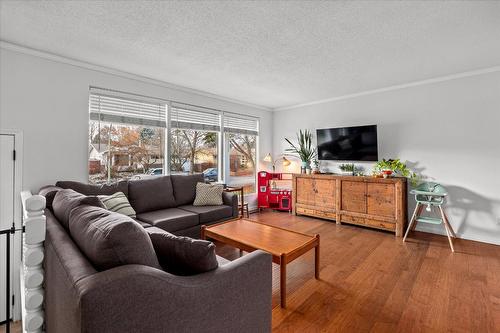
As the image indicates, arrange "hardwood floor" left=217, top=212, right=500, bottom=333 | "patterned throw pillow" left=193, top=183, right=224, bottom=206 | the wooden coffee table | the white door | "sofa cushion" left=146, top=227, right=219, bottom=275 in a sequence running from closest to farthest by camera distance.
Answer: "sofa cushion" left=146, top=227, right=219, bottom=275
"hardwood floor" left=217, top=212, right=500, bottom=333
the wooden coffee table
the white door
"patterned throw pillow" left=193, top=183, right=224, bottom=206

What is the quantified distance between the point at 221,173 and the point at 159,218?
2050mm

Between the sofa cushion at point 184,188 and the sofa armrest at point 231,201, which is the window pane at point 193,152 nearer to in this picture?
the sofa cushion at point 184,188

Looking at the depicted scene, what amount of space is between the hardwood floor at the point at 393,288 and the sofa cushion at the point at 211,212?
0.44 m

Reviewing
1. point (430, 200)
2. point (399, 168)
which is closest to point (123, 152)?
point (399, 168)

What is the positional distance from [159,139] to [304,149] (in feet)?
9.69

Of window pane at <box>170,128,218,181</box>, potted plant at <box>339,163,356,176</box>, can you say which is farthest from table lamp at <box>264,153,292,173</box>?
window pane at <box>170,128,218,181</box>

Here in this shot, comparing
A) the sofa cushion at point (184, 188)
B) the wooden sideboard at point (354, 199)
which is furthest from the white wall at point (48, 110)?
the wooden sideboard at point (354, 199)

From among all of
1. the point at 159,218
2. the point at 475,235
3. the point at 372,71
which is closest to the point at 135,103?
the point at 159,218

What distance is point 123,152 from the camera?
11.8ft

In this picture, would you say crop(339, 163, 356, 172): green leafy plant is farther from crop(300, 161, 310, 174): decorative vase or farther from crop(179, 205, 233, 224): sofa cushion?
crop(179, 205, 233, 224): sofa cushion

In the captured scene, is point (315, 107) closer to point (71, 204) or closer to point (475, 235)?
point (475, 235)

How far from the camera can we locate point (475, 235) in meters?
3.55

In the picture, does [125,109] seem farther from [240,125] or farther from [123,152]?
[240,125]

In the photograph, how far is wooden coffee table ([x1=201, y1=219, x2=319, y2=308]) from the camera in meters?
2.11
